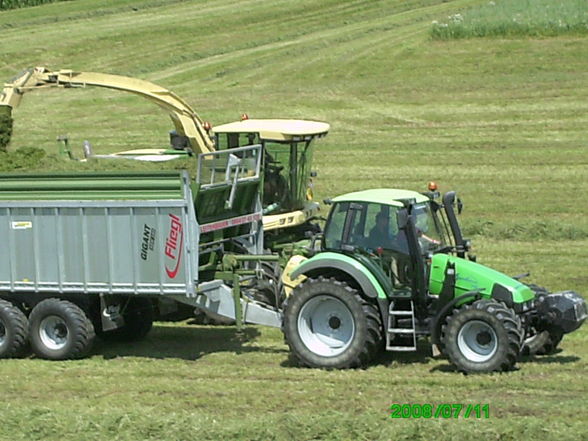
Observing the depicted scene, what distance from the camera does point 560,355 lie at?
1305 cm

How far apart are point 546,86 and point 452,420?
894 inches

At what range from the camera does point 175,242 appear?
13344mm

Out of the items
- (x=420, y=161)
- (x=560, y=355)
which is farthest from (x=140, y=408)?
(x=420, y=161)

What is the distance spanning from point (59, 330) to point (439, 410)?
5116 mm

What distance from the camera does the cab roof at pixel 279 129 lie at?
16.7 m

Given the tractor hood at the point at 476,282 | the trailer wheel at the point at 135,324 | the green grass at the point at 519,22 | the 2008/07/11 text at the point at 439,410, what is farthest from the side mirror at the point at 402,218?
the green grass at the point at 519,22

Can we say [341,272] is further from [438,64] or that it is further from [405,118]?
[438,64]

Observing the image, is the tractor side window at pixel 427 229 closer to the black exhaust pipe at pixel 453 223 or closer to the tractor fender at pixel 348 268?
the black exhaust pipe at pixel 453 223

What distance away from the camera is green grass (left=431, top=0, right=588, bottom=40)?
117ft

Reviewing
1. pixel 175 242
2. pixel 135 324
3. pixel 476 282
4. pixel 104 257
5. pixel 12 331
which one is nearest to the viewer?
pixel 476 282

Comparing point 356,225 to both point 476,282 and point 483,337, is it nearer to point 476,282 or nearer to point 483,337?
point 476,282

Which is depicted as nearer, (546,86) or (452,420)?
(452,420)

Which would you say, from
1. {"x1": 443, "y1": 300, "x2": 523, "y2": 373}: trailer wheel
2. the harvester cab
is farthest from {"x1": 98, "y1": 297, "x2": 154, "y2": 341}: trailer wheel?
{"x1": 443, "y1": 300, "x2": 523, "y2": 373}: trailer wheel

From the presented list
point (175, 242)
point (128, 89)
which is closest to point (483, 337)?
point (175, 242)
